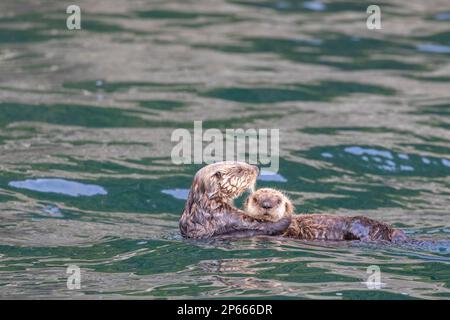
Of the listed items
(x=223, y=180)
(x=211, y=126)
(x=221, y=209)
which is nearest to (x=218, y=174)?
(x=223, y=180)

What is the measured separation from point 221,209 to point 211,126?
5027 mm

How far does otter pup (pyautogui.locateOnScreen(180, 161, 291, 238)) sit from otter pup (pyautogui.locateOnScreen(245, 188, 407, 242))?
151mm

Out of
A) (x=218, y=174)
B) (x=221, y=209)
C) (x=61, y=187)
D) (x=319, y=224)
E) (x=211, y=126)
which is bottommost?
(x=61, y=187)

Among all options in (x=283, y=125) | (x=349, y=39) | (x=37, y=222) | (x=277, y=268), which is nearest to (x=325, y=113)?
(x=283, y=125)

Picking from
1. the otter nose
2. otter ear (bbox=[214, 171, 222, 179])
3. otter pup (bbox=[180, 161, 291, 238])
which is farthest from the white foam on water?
the otter nose

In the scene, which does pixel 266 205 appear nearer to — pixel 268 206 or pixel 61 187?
pixel 268 206

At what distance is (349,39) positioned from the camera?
1858 centimetres

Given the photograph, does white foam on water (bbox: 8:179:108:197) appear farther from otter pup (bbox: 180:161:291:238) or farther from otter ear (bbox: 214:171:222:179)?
otter ear (bbox: 214:171:222:179)

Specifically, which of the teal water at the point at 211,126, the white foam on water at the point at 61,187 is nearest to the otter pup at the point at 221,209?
the teal water at the point at 211,126

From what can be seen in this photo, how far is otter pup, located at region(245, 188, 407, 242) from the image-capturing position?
8.93 metres

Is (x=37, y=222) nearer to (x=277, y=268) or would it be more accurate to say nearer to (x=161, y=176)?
(x=161, y=176)

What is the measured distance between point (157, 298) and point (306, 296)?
3.72 feet

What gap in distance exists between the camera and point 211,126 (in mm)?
14008

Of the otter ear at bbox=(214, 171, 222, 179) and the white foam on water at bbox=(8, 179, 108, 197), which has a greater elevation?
the otter ear at bbox=(214, 171, 222, 179)
